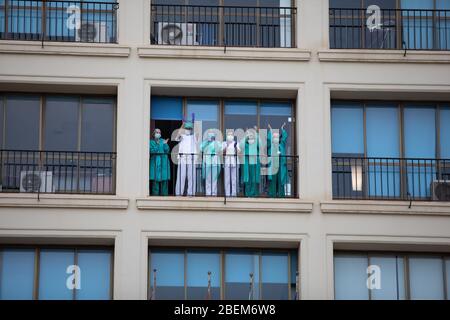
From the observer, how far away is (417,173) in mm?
31500

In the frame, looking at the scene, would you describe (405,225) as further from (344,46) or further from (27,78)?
(27,78)

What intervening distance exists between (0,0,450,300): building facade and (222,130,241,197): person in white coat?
0.08m

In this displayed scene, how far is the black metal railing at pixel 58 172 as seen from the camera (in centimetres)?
3073

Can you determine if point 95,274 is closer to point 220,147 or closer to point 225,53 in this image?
point 220,147

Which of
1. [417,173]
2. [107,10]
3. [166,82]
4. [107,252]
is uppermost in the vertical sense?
[107,10]

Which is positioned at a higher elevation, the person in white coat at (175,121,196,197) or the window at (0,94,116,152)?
the window at (0,94,116,152)

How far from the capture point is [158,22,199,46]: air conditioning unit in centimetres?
3166

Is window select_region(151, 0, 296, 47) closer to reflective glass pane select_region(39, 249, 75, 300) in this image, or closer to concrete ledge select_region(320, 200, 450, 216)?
concrete ledge select_region(320, 200, 450, 216)

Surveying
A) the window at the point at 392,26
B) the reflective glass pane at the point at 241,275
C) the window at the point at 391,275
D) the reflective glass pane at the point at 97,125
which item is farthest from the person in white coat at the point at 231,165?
the window at the point at 392,26

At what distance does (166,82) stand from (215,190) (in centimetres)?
290

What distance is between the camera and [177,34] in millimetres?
31703

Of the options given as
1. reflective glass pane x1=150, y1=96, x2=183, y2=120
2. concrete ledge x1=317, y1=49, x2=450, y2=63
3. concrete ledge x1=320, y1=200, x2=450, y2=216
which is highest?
concrete ledge x1=317, y1=49, x2=450, y2=63

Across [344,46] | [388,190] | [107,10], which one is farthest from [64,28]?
[388,190]

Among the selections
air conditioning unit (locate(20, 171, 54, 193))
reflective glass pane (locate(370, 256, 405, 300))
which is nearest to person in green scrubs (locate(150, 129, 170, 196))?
air conditioning unit (locate(20, 171, 54, 193))
